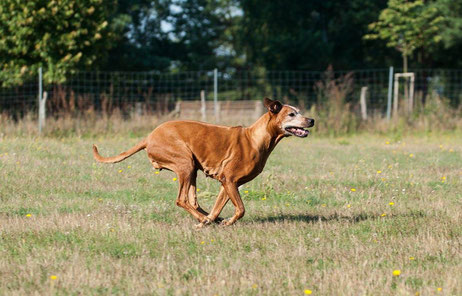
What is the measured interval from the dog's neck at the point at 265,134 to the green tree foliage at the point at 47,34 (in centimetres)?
1670

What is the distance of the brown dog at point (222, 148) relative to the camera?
276 inches

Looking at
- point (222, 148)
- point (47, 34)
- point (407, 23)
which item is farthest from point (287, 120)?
point (407, 23)

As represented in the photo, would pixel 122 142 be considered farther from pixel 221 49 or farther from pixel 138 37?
pixel 221 49

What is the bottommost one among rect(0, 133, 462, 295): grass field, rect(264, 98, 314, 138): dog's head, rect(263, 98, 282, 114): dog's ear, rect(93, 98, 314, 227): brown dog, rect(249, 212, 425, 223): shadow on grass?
rect(249, 212, 425, 223): shadow on grass

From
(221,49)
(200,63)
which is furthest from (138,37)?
(221,49)

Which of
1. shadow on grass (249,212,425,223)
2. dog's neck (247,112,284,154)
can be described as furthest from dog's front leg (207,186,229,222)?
dog's neck (247,112,284,154)

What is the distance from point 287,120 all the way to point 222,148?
0.73 meters

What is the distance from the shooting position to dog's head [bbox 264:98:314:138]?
693cm

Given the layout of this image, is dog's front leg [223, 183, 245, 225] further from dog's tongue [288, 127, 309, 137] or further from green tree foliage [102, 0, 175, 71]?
green tree foliage [102, 0, 175, 71]

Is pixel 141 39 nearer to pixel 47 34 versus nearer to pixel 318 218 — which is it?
pixel 47 34

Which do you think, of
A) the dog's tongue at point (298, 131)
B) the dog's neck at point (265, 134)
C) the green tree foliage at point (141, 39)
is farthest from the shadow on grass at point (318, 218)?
the green tree foliage at point (141, 39)

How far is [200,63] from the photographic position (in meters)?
42.2

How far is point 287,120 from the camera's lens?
6.98 m

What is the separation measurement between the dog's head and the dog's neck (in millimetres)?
35
